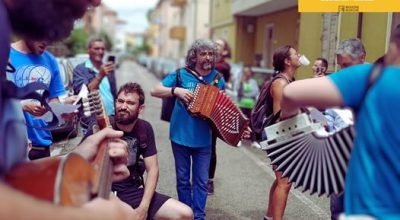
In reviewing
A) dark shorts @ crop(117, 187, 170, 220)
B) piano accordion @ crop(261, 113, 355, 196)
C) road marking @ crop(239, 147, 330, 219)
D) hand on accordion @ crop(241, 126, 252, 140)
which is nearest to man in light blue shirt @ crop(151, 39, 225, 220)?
hand on accordion @ crop(241, 126, 252, 140)

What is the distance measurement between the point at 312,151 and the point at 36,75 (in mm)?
2247

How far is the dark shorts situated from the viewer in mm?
3473

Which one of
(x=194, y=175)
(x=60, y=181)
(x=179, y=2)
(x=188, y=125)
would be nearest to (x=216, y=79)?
(x=188, y=125)

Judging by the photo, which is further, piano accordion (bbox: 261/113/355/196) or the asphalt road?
the asphalt road

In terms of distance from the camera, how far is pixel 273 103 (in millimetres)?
4191

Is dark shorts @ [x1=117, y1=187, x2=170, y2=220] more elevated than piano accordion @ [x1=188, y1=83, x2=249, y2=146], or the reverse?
piano accordion @ [x1=188, y1=83, x2=249, y2=146]

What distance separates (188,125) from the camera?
4402mm

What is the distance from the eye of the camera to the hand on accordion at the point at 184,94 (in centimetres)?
422

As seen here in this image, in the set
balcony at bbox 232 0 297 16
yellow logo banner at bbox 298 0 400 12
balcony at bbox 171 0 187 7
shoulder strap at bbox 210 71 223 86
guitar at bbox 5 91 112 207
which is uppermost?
balcony at bbox 171 0 187 7

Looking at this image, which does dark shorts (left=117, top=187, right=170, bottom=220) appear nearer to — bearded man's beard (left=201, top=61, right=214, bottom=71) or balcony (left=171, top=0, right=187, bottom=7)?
bearded man's beard (left=201, top=61, right=214, bottom=71)

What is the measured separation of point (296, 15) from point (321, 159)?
12.3 metres

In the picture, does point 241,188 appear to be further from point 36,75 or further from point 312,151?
point 312,151

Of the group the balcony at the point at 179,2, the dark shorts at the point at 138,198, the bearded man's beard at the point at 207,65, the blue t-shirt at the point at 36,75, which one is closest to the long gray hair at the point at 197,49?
the bearded man's beard at the point at 207,65

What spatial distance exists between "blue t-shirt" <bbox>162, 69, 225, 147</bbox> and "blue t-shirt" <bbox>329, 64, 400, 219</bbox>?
8.94 feet
